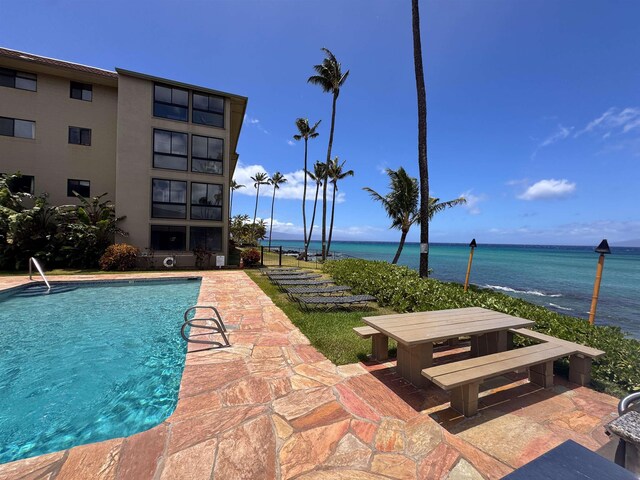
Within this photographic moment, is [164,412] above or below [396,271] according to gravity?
below

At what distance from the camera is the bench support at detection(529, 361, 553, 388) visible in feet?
12.3

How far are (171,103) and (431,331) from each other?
18.5m

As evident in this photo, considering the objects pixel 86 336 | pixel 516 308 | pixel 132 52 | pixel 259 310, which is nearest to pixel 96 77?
pixel 132 52

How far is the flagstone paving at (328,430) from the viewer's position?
2312mm

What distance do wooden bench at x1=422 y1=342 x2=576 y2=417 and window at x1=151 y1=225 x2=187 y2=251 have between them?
16.1 metres

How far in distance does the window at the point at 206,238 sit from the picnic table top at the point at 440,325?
14.5 metres

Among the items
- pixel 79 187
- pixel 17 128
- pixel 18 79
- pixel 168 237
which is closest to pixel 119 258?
pixel 168 237

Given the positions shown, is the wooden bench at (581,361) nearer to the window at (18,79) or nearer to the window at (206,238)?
the window at (206,238)

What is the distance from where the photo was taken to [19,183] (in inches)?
572

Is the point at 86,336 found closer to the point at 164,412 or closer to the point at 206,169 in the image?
the point at 164,412

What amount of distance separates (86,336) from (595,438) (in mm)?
8561

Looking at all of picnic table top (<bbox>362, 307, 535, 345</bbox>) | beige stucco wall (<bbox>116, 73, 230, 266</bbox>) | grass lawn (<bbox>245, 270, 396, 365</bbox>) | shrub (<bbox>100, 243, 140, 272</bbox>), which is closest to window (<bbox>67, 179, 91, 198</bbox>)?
beige stucco wall (<bbox>116, 73, 230, 266</bbox>)

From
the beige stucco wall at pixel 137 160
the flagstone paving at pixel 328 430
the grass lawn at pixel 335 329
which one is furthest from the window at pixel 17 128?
the flagstone paving at pixel 328 430

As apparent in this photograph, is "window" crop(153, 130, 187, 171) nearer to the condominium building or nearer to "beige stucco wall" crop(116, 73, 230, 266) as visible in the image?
the condominium building
